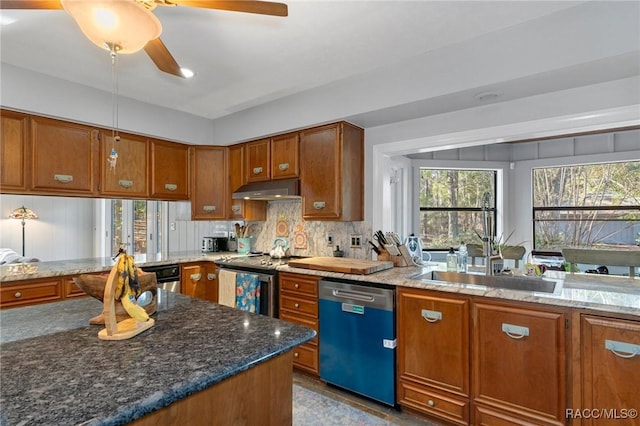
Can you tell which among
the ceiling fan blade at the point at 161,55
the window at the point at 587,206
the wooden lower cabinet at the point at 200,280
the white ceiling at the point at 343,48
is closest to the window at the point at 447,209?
the window at the point at 587,206

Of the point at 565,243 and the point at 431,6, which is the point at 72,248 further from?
the point at 565,243

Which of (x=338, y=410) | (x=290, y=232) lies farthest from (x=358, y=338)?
(x=290, y=232)

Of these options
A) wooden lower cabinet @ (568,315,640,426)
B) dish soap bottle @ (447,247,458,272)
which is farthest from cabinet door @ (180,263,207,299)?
wooden lower cabinet @ (568,315,640,426)

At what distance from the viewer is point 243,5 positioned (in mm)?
1447

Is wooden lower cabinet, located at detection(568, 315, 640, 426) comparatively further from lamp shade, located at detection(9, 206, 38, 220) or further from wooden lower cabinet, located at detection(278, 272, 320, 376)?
lamp shade, located at detection(9, 206, 38, 220)

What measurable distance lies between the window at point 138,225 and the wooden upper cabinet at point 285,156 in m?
1.59

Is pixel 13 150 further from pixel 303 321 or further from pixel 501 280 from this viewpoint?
pixel 501 280

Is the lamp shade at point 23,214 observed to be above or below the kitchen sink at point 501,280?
above

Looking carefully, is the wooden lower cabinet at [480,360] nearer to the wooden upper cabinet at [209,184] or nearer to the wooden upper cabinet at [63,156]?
the wooden upper cabinet at [209,184]

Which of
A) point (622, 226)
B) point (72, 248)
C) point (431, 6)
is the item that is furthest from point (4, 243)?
point (622, 226)

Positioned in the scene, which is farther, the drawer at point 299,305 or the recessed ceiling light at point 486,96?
the drawer at point 299,305

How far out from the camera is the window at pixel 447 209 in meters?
4.43

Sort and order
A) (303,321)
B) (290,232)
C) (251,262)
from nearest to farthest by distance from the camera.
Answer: (303,321) → (251,262) → (290,232)

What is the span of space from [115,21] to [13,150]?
2216mm
